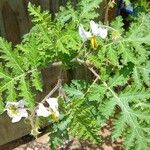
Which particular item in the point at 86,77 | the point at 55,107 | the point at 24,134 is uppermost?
the point at 55,107

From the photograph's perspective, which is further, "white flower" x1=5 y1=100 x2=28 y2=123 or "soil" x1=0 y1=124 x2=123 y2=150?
"soil" x1=0 y1=124 x2=123 y2=150

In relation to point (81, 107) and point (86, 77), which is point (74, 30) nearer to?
point (81, 107)

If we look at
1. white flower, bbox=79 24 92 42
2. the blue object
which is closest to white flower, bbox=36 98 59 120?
white flower, bbox=79 24 92 42

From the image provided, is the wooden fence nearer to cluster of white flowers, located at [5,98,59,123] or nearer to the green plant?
the green plant

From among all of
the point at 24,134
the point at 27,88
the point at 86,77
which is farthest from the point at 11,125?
the point at 27,88

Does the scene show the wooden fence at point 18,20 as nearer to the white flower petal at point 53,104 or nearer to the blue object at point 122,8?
the blue object at point 122,8

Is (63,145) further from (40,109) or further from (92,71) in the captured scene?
(40,109)

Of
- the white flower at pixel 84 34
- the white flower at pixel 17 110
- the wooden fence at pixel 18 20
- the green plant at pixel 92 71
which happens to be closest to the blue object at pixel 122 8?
the wooden fence at pixel 18 20

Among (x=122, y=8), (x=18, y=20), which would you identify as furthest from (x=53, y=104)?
(x=122, y=8)
